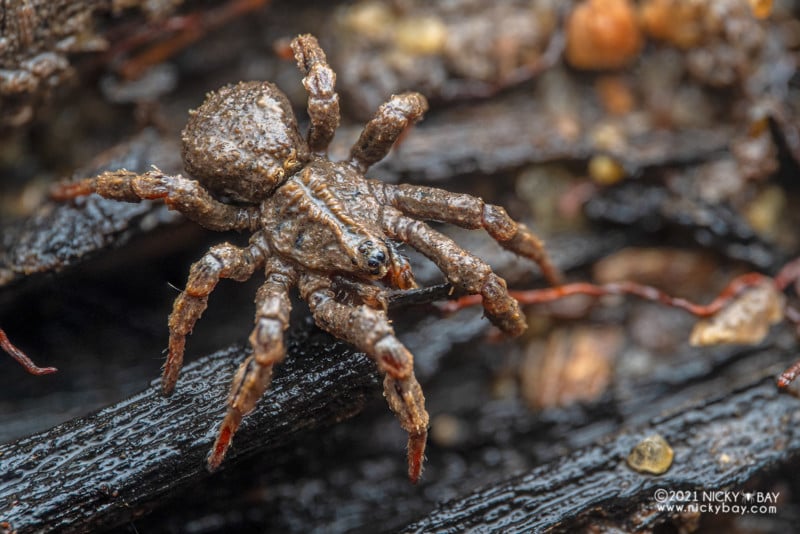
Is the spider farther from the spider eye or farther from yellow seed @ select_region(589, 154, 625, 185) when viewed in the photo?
yellow seed @ select_region(589, 154, 625, 185)

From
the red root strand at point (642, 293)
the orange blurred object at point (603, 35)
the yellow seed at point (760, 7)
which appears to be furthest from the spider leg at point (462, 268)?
the yellow seed at point (760, 7)

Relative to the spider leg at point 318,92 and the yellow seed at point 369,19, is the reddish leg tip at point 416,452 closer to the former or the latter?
the spider leg at point 318,92

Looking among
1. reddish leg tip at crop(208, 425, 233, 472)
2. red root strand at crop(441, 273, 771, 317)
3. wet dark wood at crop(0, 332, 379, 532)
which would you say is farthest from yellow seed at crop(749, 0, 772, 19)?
reddish leg tip at crop(208, 425, 233, 472)

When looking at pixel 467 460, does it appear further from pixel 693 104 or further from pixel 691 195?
pixel 693 104

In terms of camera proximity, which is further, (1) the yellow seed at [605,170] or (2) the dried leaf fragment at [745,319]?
(1) the yellow seed at [605,170]

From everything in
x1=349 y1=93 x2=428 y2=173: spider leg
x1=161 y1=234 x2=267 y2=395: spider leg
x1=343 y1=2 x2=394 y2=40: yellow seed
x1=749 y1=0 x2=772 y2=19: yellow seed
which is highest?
x1=343 y1=2 x2=394 y2=40: yellow seed

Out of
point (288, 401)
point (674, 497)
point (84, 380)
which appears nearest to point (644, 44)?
point (674, 497)

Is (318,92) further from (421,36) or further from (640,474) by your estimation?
(640,474)
